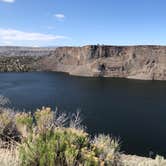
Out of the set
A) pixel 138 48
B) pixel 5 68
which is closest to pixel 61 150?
pixel 138 48

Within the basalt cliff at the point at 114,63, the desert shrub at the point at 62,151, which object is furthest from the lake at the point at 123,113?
the basalt cliff at the point at 114,63

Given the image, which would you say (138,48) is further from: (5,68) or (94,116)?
(94,116)

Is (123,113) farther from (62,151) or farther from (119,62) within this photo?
(119,62)

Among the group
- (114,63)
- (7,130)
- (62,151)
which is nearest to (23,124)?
(7,130)

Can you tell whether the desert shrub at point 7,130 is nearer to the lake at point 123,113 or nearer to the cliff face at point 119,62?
the lake at point 123,113

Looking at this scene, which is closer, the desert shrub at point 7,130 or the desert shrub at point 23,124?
the desert shrub at point 7,130

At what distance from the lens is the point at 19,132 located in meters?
9.30

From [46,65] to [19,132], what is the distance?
9729cm

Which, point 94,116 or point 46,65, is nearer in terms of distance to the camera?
point 94,116

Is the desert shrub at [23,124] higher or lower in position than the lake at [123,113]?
higher

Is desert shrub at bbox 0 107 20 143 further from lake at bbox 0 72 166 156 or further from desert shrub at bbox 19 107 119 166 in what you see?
lake at bbox 0 72 166 156

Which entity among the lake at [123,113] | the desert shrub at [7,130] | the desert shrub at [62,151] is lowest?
the lake at [123,113]

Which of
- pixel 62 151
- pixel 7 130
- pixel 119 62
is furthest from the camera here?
pixel 119 62

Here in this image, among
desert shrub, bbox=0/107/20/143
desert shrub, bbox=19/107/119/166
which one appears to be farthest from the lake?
desert shrub, bbox=19/107/119/166
